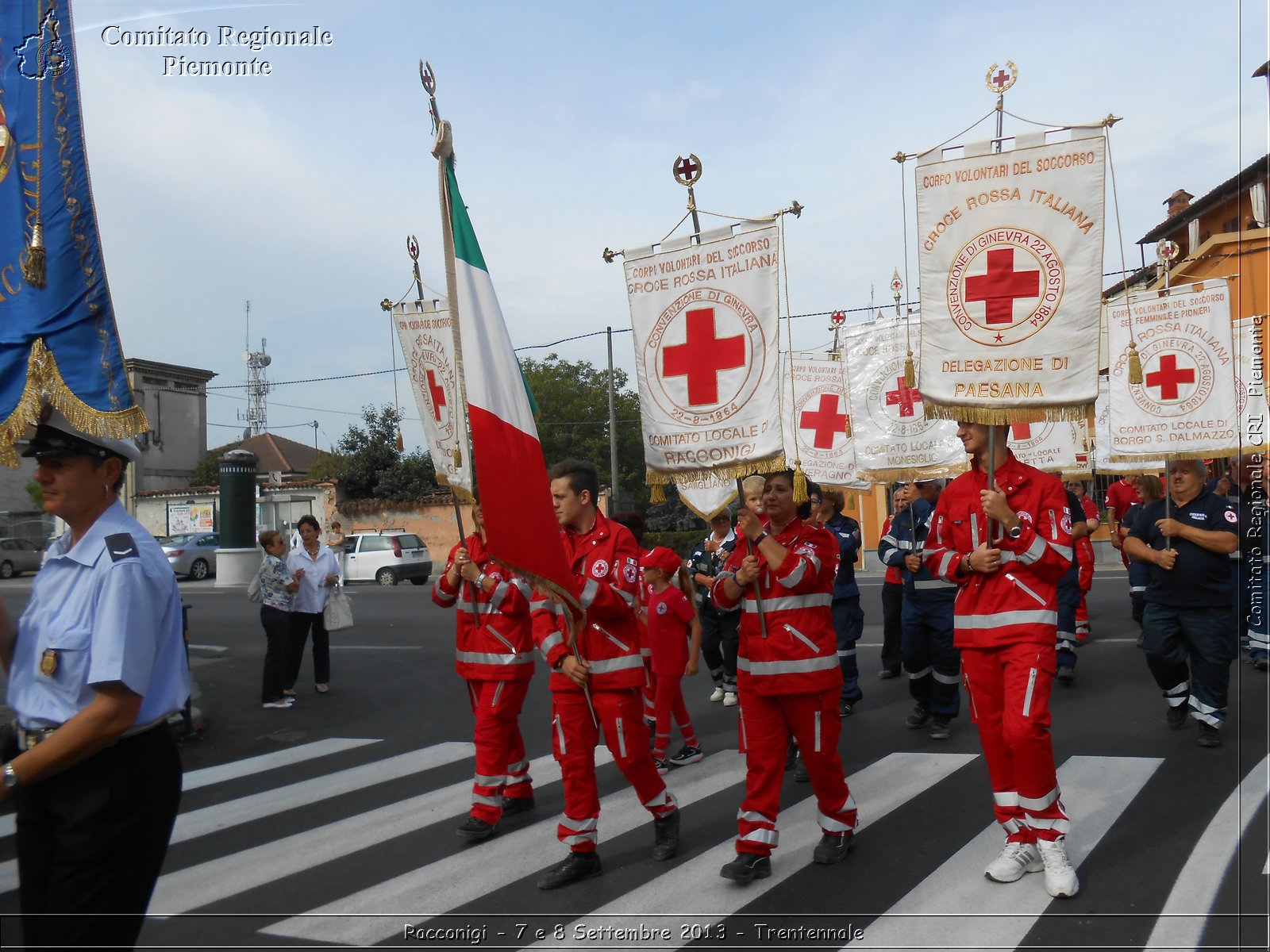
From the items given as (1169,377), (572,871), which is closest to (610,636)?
(572,871)

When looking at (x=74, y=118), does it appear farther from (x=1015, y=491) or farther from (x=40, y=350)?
(x=1015, y=491)

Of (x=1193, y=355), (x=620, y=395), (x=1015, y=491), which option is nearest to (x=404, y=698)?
(x=1015, y=491)

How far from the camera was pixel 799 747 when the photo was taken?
460 centimetres

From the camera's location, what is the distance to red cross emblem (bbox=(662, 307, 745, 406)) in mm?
5422

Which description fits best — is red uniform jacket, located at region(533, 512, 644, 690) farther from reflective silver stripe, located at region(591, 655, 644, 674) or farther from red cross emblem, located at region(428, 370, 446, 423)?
red cross emblem, located at region(428, 370, 446, 423)

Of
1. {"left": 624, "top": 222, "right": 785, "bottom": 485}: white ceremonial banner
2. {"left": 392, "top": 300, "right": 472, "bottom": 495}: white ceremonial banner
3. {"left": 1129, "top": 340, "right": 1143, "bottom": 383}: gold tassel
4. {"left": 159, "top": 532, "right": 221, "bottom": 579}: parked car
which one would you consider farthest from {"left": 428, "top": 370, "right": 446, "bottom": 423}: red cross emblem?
{"left": 159, "top": 532, "right": 221, "bottom": 579}: parked car

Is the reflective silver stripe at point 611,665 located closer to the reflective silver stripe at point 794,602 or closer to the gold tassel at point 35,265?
the reflective silver stripe at point 794,602

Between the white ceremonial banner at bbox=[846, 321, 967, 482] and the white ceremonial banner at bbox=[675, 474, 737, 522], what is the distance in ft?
7.12

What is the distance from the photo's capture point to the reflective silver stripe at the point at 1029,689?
4273mm

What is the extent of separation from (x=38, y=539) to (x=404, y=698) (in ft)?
104

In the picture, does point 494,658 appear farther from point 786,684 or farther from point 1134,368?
point 1134,368

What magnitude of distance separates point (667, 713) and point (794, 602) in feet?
7.54

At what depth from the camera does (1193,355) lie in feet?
27.7

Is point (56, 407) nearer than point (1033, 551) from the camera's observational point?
Yes
